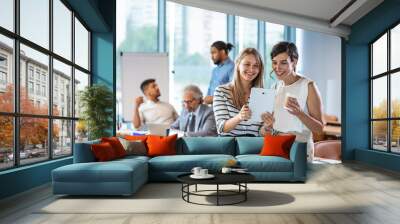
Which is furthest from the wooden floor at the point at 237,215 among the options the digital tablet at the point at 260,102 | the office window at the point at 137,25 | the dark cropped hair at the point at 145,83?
the office window at the point at 137,25

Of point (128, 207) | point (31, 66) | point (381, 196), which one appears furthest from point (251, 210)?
point (31, 66)

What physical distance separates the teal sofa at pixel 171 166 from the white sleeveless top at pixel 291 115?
2.03m

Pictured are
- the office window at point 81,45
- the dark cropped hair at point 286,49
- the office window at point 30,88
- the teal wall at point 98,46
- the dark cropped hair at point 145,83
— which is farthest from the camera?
the dark cropped hair at point 286,49

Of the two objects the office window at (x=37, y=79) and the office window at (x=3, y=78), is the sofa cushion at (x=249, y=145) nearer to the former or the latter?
the office window at (x=37, y=79)

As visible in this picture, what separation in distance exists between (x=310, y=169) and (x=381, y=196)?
2.93 meters

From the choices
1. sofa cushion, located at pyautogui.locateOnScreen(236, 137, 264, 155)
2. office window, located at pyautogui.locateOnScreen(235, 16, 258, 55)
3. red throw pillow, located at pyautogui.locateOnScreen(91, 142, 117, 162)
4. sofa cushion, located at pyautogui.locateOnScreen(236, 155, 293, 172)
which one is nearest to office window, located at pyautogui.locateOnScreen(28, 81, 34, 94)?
red throw pillow, located at pyautogui.locateOnScreen(91, 142, 117, 162)

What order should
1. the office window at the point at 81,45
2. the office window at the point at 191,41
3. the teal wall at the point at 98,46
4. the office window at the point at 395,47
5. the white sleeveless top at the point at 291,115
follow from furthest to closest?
the office window at the point at 191,41, the white sleeveless top at the point at 291,115, the office window at the point at 395,47, the office window at the point at 81,45, the teal wall at the point at 98,46

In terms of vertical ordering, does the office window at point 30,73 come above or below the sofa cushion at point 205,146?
above

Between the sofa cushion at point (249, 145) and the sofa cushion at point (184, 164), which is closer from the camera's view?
the sofa cushion at point (184, 164)

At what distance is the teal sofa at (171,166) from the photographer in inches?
196

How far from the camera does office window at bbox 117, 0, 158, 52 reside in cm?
974

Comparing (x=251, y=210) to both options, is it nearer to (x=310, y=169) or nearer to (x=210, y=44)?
(x=310, y=169)

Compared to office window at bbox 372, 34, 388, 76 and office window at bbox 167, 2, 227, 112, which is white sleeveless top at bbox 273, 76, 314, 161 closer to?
office window at bbox 372, 34, 388, 76

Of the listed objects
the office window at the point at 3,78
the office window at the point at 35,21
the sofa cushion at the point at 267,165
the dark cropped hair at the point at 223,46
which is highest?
the dark cropped hair at the point at 223,46
